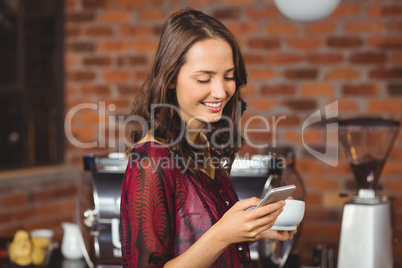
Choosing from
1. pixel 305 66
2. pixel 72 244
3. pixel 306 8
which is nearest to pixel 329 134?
pixel 305 66

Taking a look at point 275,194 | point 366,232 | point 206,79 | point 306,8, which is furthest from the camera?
point 306,8

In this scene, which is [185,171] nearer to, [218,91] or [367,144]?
[218,91]

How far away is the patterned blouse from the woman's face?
11 centimetres

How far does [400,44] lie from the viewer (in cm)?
227

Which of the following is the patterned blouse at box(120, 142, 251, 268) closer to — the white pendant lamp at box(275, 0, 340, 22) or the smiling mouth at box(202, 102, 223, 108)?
the smiling mouth at box(202, 102, 223, 108)

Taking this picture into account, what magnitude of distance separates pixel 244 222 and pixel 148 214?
16cm

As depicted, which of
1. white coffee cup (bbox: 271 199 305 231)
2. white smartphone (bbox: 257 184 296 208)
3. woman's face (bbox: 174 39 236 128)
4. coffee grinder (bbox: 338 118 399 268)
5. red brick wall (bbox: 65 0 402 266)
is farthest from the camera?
red brick wall (bbox: 65 0 402 266)

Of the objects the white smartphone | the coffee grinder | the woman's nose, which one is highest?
the woman's nose

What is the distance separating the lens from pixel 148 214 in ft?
2.99

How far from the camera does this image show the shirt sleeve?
0.91m

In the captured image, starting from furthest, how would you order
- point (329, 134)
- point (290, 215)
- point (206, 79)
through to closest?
point (329, 134) < point (290, 215) < point (206, 79)

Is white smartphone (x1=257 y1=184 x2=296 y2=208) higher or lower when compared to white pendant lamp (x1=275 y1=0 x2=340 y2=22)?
lower

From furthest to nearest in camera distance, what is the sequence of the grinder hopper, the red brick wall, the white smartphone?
1. the red brick wall
2. the grinder hopper
3. the white smartphone

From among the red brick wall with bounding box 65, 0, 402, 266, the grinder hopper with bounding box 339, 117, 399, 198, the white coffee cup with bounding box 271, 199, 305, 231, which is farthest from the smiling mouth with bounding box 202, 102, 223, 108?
the red brick wall with bounding box 65, 0, 402, 266
